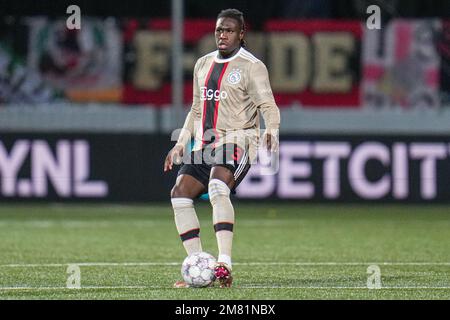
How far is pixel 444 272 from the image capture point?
10.7 metres

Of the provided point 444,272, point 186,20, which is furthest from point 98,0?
point 444,272

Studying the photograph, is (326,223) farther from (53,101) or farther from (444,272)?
(53,101)

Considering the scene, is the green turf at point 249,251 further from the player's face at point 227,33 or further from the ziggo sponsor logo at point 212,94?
the player's face at point 227,33

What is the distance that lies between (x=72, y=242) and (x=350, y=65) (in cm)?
1338

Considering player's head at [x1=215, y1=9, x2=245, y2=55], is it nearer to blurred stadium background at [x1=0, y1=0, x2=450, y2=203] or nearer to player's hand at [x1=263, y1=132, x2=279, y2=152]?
player's hand at [x1=263, y1=132, x2=279, y2=152]

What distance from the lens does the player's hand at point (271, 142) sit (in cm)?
943

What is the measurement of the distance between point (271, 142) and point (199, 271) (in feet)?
3.52

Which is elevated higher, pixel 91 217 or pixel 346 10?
pixel 346 10

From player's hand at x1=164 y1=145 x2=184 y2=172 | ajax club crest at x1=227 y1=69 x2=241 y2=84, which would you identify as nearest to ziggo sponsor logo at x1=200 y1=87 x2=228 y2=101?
ajax club crest at x1=227 y1=69 x2=241 y2=84

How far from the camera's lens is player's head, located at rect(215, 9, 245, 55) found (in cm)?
972

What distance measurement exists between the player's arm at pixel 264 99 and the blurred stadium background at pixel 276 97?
6.96m

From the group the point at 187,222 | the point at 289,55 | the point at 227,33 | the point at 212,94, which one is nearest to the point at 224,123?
the point at 212,94

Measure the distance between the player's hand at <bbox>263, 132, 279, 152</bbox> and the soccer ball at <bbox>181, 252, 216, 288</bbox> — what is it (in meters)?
0.91

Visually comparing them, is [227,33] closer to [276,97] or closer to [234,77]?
[234,77]
